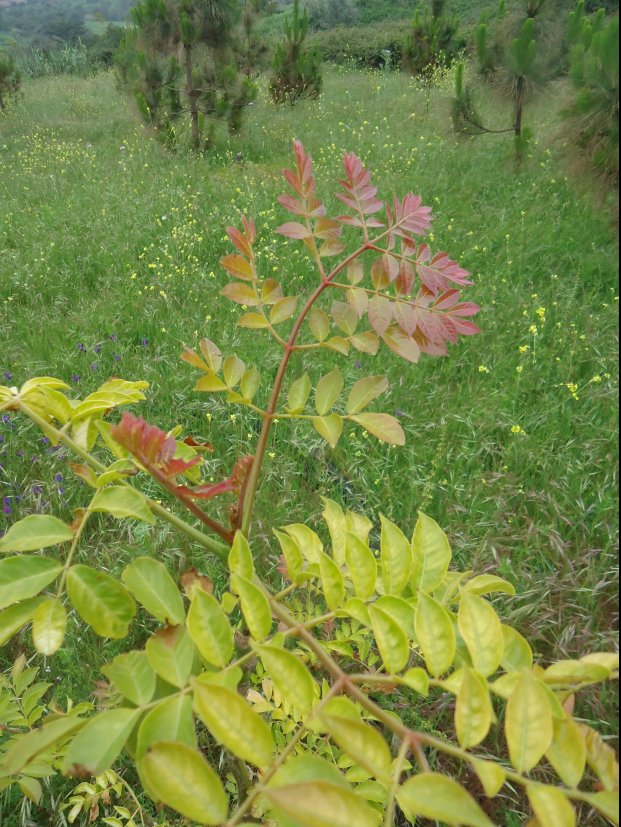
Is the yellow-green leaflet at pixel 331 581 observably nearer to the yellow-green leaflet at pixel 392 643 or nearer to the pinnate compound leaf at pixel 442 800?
the yellow-green leaflet at pixel 392 643

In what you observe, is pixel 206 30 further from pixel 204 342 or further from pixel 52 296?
pixel 204 342


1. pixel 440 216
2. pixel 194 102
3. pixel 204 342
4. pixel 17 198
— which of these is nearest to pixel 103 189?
pixel 17 198

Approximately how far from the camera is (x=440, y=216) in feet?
13.7

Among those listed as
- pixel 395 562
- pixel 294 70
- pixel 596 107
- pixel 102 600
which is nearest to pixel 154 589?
pixel 102 600

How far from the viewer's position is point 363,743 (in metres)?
0.41

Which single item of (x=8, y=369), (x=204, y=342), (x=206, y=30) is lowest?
(x=8, y=369)

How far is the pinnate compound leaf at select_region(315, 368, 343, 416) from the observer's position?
87 cm

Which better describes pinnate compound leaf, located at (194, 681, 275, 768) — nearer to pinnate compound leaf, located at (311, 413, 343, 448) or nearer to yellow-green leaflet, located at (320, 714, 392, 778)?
yellow-green leaflet, located at (320, 714, 392, 778)

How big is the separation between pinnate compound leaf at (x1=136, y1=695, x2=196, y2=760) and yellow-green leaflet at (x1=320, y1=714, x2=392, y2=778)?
6.2 inches

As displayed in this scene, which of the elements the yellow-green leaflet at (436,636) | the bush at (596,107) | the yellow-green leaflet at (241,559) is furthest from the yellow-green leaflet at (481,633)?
the bush at (596,107)

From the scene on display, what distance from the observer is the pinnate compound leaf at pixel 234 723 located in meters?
0.41

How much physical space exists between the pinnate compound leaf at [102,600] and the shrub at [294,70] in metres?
9.00

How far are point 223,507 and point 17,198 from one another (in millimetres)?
4264

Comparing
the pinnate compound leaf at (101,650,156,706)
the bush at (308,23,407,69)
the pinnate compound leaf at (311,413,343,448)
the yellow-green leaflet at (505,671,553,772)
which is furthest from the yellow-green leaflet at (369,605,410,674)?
the bush at (308,23,407,69)
